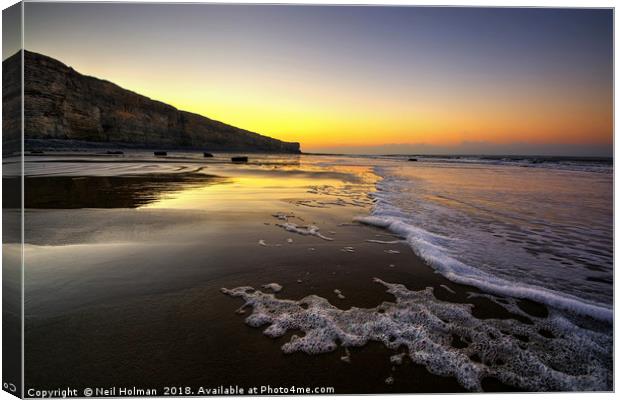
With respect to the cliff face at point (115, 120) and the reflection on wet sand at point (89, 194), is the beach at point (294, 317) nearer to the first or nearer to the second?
the cliff face at point (115, 120)

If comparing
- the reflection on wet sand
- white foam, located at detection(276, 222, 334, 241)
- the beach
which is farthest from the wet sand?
the reflection on wet sand

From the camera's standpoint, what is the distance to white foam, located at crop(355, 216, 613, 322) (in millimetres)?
2020

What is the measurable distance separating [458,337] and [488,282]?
2.95 feet

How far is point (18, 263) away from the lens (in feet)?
5.41

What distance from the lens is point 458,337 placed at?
1707 mm

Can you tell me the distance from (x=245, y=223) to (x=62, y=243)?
6.11ft

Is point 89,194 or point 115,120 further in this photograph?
point 115,120

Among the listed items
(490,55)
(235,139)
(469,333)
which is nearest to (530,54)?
(490,55)

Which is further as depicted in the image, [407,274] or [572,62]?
[572,62]

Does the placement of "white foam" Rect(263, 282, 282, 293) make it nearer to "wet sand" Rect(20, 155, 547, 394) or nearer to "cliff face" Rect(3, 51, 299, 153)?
"wet sand" Rect(20, 155, 547, 394)

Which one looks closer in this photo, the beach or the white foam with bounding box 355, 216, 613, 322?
the beach

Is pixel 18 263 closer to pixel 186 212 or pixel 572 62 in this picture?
pixel 186 212

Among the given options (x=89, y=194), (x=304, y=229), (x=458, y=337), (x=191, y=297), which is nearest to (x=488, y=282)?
(x=458, y=337)

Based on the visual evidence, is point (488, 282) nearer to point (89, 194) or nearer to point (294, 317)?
point (294, 317)
